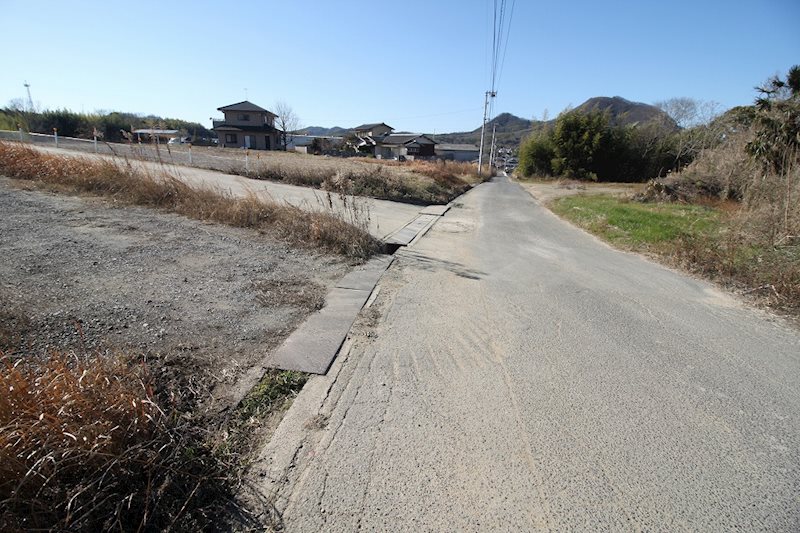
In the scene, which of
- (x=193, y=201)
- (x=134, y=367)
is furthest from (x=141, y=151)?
(x=134, y=367)

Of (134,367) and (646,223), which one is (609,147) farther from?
(134,367)

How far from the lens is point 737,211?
997 centimetres

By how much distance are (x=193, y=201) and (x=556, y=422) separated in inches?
313

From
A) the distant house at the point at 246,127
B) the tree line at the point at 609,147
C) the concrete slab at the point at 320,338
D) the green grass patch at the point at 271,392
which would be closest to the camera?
the green grass patch at the point at 271,392

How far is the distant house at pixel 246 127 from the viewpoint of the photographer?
2104 inches

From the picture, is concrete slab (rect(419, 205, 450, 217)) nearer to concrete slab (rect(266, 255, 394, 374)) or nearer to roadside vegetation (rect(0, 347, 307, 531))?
concrete slab (rect(266, 255, 394, 374))

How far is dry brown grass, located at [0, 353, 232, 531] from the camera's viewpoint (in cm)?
161

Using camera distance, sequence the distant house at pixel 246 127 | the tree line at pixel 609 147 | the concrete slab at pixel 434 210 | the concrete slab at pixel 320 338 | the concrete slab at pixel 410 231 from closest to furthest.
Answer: the concrete slab at pixel 320 338
the concrete slab at pixel 410 231
the concrete slab at pixel 434 210
the tree line at pixel 609 147
the distant house at pixel 246 127

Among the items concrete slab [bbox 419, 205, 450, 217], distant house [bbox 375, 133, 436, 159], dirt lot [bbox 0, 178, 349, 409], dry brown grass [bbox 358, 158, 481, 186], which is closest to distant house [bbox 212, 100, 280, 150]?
distant house [bbox 375, 133, 436, 159]

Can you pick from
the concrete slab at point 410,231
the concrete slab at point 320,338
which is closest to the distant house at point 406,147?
the concrete slab at point 410,231

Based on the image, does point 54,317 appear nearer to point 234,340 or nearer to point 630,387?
point 234,340

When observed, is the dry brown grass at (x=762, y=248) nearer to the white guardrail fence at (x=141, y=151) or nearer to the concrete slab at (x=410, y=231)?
the concrete slab at (x=410, y=231)

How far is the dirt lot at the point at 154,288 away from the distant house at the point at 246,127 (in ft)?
168

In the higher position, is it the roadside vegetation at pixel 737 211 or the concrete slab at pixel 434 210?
the roadside vegetation at pixel 737 211
